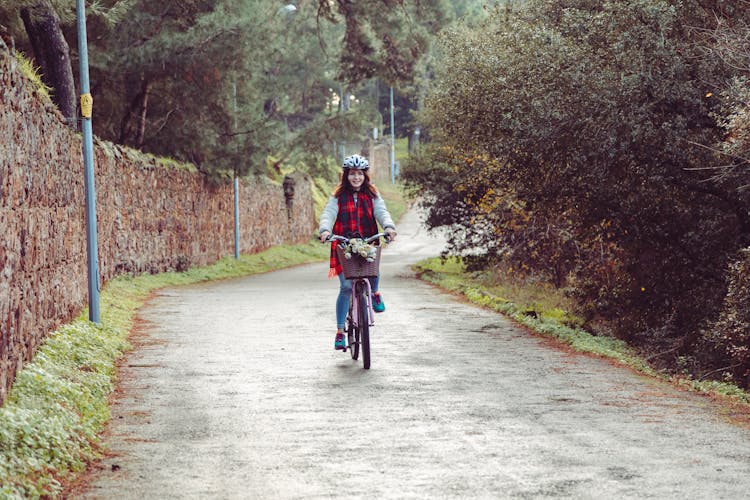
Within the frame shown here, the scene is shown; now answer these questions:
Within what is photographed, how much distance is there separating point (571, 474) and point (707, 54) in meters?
9.63

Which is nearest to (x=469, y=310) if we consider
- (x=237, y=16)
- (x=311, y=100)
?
(x=237, y=16)

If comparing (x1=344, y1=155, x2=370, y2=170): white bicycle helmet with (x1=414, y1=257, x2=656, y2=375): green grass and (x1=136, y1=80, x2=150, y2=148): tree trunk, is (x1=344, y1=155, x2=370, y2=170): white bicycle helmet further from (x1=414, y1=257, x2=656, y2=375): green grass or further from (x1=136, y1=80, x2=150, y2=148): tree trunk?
(x1=136, y1=80, x2=150, y2=148): tree trunk

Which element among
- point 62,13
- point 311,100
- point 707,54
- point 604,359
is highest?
point 311,100

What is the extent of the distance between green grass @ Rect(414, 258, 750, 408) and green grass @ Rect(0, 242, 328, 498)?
5450 millimetres

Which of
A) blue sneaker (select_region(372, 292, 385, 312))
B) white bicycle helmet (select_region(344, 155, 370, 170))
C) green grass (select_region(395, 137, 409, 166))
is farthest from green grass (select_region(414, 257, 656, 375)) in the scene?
green grass (select_region(395, 137, 409, 166))

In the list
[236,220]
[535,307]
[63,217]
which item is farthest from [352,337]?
[236,220]

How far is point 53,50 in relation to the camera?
1880 cm

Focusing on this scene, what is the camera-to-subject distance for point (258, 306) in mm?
17859

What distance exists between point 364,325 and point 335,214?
120cm

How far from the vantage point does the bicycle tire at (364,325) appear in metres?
10.3

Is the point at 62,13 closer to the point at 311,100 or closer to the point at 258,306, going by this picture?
the point at 258,306

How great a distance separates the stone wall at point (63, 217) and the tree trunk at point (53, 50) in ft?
3.62

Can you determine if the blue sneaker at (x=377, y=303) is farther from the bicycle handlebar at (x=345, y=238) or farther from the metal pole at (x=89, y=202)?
the metal pole at (x=89, y=202)

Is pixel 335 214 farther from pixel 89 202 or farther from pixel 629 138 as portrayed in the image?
pixel 629 138
